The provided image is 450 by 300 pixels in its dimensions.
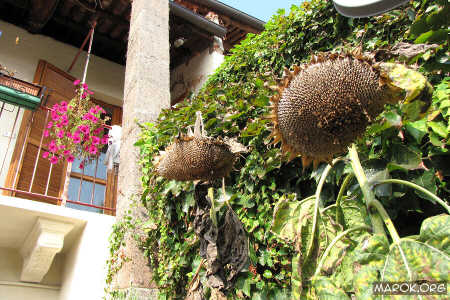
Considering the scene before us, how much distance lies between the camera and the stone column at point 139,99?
267 cm

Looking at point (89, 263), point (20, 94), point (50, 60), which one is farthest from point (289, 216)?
point (50, 60)

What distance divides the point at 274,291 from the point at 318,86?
3.98ft

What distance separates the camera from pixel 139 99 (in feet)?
11.3

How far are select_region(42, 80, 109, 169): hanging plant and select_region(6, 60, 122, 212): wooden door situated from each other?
0.94 ft

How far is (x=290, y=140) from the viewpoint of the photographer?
3.58ft

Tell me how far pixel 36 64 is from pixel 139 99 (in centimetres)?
427

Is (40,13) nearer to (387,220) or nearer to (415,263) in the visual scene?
(387,220)

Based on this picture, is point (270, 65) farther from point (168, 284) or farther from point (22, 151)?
point (22, 151)

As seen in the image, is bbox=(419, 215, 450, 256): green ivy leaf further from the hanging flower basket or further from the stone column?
the hanging flower basket

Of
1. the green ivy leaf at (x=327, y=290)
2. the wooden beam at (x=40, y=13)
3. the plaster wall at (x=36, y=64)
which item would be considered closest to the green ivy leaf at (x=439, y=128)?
the green ivy leaf at (x=327, y=290)

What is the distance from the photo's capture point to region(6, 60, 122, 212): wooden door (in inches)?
205

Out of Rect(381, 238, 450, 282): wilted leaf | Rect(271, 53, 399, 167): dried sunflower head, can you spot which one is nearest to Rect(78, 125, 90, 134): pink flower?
Rect(271, 53, 399, 167): dried sunflower head

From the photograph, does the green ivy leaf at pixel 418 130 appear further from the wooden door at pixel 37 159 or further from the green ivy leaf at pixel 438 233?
the wooden door at pixel 37 159

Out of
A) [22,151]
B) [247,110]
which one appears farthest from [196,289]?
[22,151]
